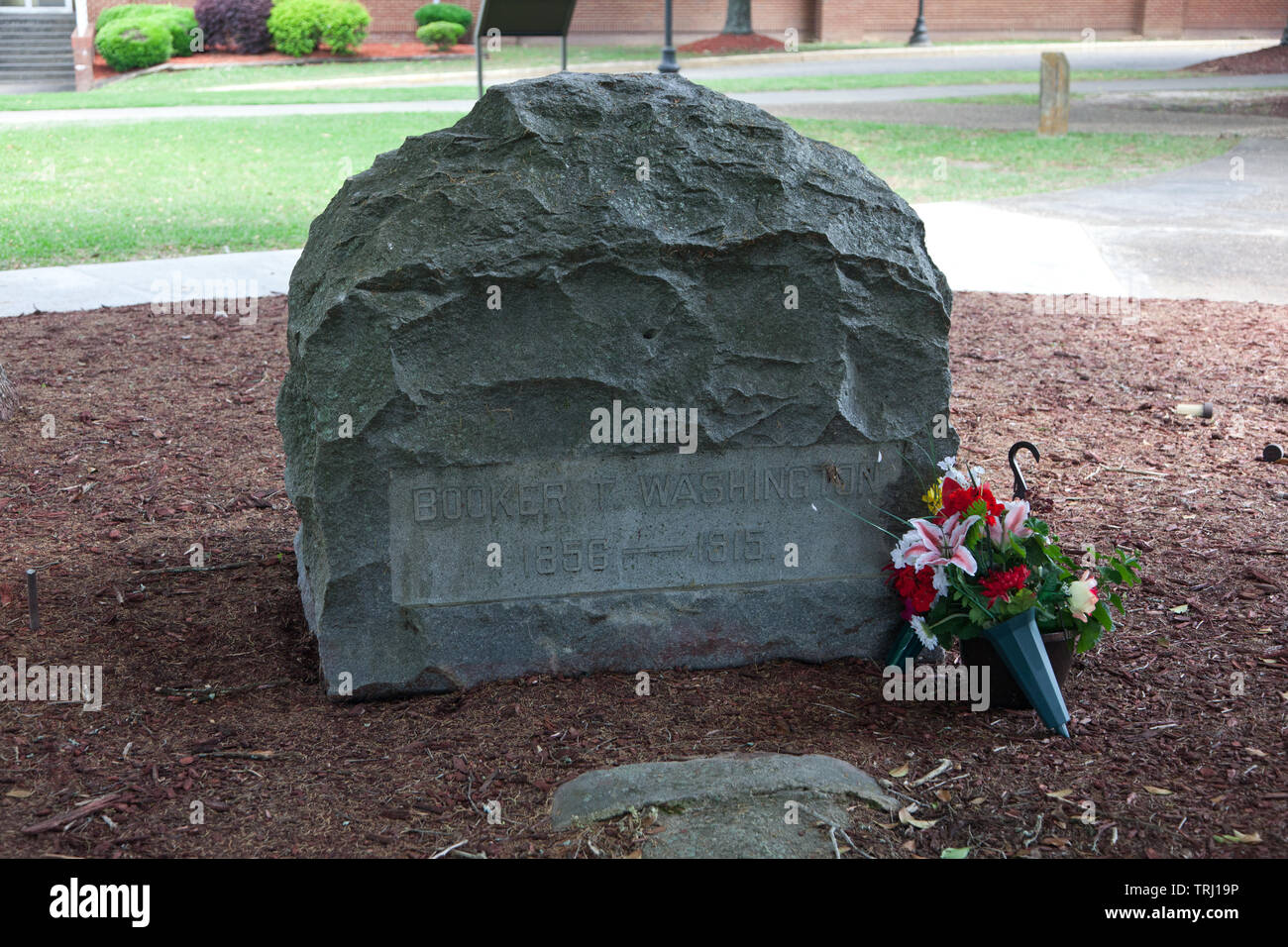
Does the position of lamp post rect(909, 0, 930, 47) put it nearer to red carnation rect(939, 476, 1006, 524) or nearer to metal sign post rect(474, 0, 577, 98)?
metal sign post rect(474, 0, 577, 98)

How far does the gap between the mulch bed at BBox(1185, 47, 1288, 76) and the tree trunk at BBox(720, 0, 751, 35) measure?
1155cm

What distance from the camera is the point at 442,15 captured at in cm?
3098

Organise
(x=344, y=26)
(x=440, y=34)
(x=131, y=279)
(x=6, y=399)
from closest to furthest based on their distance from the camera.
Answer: (x=6, y=399) < (x=131, y=279) < (x=344, y=26) < (x=440, y=34)

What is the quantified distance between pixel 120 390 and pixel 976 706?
4.77 meters

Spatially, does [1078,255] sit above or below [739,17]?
below

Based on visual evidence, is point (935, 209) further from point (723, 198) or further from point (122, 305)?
point (723, 198)

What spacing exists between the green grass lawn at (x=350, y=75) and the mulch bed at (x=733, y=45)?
8.26 feet

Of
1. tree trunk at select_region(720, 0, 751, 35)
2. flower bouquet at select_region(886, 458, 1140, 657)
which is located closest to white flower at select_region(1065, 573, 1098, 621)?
flower bouquet at select_region(886, 458, 1140, 657)

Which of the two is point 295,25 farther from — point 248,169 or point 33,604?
point 33,604

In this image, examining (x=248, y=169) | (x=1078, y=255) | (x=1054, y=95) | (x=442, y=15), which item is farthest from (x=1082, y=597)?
(x=442, y=15)

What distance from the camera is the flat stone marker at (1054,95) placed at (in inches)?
609

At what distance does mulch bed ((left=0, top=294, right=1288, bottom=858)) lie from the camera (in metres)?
2.99

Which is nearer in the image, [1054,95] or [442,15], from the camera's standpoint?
[1054,95]

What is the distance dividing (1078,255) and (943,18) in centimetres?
2996
